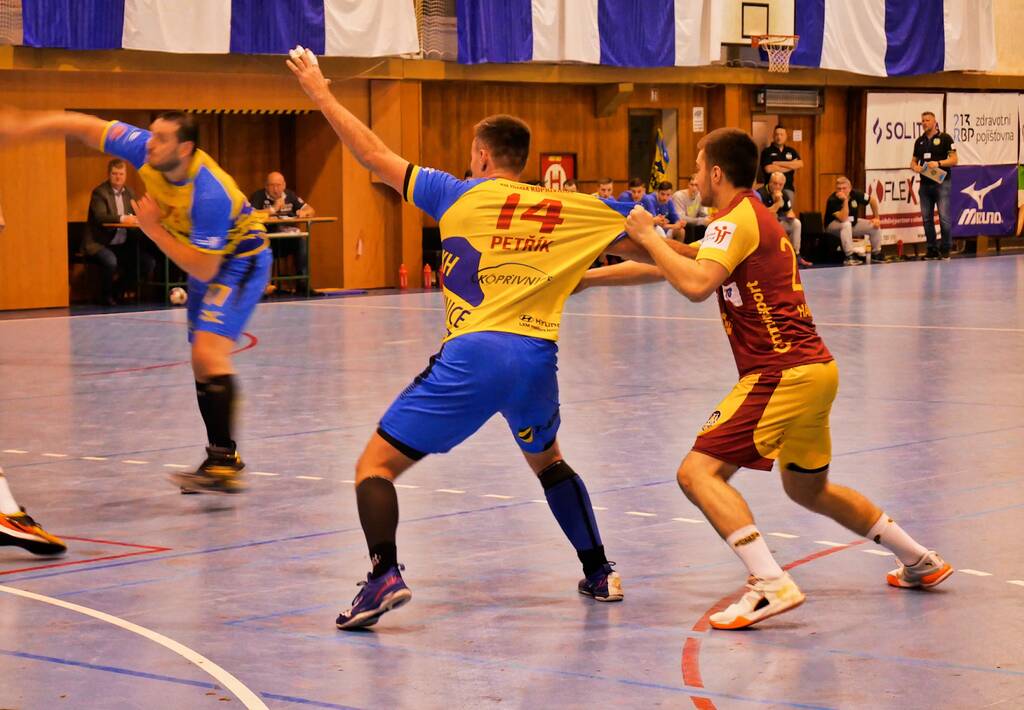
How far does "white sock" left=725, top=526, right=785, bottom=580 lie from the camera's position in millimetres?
6004

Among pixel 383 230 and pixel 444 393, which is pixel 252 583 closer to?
pixel 444 393

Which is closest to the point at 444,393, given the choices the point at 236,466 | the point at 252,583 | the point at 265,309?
the point at 252,583

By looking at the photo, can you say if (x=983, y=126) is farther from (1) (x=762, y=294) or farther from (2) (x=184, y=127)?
(1) (x=762, y=294)

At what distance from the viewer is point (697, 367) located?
46.9 feet

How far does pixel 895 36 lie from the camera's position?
31141mm

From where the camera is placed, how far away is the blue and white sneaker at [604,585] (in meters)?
6.36

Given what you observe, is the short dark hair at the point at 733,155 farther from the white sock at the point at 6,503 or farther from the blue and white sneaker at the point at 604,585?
the white sock at the point at 6,503

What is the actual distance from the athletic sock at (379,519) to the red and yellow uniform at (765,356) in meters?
1.17

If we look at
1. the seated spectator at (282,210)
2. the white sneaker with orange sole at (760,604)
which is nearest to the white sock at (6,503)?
the white sneaker with orange sole at (760,604)

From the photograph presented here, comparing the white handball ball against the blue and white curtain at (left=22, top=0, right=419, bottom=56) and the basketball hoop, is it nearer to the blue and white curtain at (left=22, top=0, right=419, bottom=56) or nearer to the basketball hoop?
the blue and white curtain at (left=22, top=0, right=419, bottom=56)

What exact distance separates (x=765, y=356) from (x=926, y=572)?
1.10 meters

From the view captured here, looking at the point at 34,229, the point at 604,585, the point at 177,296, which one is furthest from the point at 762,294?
the point at 34,229

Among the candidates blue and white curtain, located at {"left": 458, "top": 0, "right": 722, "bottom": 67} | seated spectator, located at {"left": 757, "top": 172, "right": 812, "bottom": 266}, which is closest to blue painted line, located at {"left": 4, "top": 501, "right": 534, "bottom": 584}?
blue and white curtain, located at {"left": 458, "top": 0, "right": 722, "bottom": 67}

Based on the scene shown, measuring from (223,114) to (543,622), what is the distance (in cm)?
1909
